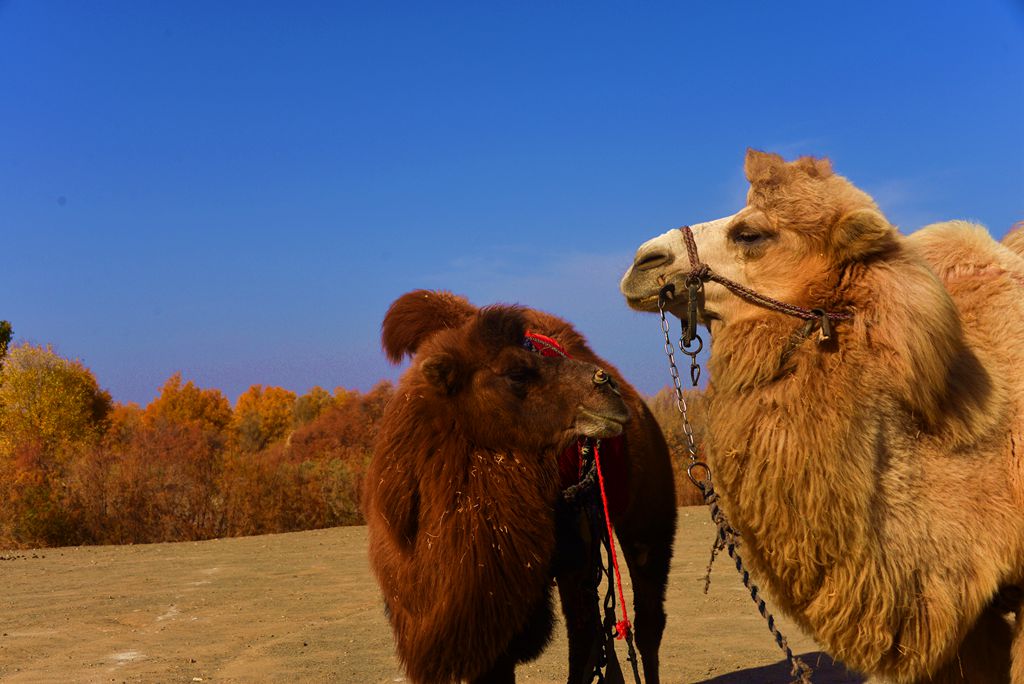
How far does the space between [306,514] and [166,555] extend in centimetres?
400

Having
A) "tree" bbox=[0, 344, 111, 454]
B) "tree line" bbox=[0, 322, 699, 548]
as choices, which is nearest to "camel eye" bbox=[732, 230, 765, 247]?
"tree line" bbox=[0, 322, 699, 548]

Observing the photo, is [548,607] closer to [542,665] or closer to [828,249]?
[828,249]

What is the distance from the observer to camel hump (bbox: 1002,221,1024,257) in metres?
4.02

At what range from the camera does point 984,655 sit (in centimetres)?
327

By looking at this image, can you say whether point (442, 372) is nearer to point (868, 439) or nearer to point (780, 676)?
point (868, 439)

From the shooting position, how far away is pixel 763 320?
324 cm

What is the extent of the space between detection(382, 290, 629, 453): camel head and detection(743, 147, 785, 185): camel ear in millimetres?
1231

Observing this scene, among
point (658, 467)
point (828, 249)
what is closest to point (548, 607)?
point (658, 467)

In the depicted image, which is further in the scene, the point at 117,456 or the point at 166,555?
the point at 117,456

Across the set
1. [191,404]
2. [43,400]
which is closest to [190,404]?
[191,404]

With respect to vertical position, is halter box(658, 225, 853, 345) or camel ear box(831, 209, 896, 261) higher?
camel ear box(831, 209, 896, 261)

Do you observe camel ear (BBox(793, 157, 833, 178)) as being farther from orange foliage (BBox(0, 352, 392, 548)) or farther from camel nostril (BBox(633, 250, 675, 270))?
orange foliage (BBox(0, 352, 392, 548))

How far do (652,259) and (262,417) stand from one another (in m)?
46.2

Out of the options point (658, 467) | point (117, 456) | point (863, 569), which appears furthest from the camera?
point (117, 456)
